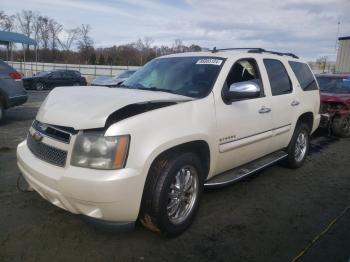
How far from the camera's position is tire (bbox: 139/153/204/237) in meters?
3.25

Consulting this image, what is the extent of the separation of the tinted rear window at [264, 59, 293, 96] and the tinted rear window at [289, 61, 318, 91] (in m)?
0.41

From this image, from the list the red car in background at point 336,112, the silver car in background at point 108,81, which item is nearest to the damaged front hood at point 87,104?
the silver car in background at point 108,81

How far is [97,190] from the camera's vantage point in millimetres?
2930

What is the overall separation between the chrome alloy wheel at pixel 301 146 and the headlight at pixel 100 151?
3736 millimetres

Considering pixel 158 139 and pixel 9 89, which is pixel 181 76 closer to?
pixel 158 139

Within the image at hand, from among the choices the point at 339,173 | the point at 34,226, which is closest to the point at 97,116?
the point at 34,226

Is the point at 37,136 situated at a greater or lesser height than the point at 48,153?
greater

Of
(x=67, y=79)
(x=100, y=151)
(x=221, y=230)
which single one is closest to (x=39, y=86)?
(x=67, y=79)

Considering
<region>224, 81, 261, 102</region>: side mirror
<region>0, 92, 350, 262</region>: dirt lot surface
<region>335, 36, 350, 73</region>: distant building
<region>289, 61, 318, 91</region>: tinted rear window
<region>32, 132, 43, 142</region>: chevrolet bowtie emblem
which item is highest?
<region>335, 36, 350, 73</region>: distant building

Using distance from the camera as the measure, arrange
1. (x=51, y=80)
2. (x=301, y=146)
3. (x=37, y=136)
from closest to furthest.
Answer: (x=37, y=136) < (x=301, y=146) < (x=51, y=80)

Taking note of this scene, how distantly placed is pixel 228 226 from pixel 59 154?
6.20 feet

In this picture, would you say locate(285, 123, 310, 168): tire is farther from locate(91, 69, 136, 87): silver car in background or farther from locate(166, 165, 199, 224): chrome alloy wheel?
locate(91, 69, 136, 87): silver car in background

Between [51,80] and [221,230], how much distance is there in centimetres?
2372

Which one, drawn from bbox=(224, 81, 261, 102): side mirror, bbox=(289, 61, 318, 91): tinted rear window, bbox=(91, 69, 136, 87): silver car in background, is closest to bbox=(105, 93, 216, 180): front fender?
bbox=(224, 81, 261, 102): side mirror
